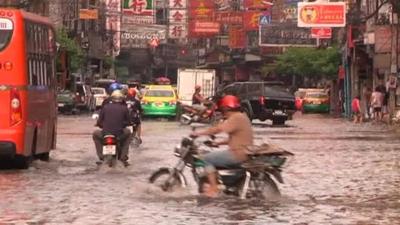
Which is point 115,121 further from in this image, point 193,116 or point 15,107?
point 15,107

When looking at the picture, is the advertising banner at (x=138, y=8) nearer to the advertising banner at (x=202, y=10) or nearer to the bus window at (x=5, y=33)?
the advertising banner at (x=202, y=10)

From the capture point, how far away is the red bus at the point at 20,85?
1748 cm

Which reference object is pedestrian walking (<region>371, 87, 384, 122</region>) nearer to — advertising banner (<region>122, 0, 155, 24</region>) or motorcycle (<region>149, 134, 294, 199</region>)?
advertising banner (<region>122, 0, 155, 24</region>)

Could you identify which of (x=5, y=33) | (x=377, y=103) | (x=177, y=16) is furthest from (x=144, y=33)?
(x=5, y=33)

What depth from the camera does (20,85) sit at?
1756 centimetres

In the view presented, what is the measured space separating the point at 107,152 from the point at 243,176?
5.35 metres

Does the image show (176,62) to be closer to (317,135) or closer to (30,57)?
(317,135)

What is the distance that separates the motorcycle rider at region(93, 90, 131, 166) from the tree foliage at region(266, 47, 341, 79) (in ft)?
159

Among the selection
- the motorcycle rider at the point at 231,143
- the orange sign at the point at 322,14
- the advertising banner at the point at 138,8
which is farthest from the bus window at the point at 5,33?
the advertising banner at the point at 138,8

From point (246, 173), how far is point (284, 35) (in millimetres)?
53513

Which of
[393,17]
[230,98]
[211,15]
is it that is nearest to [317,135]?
[393,17]

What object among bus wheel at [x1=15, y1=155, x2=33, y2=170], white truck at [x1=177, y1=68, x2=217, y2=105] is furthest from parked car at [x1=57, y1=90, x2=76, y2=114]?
bus wheel at [x1=15, y1=155, x2=33, y2=170]

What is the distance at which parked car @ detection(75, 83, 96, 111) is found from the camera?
193ft

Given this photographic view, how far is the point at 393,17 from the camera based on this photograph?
41.6 m
